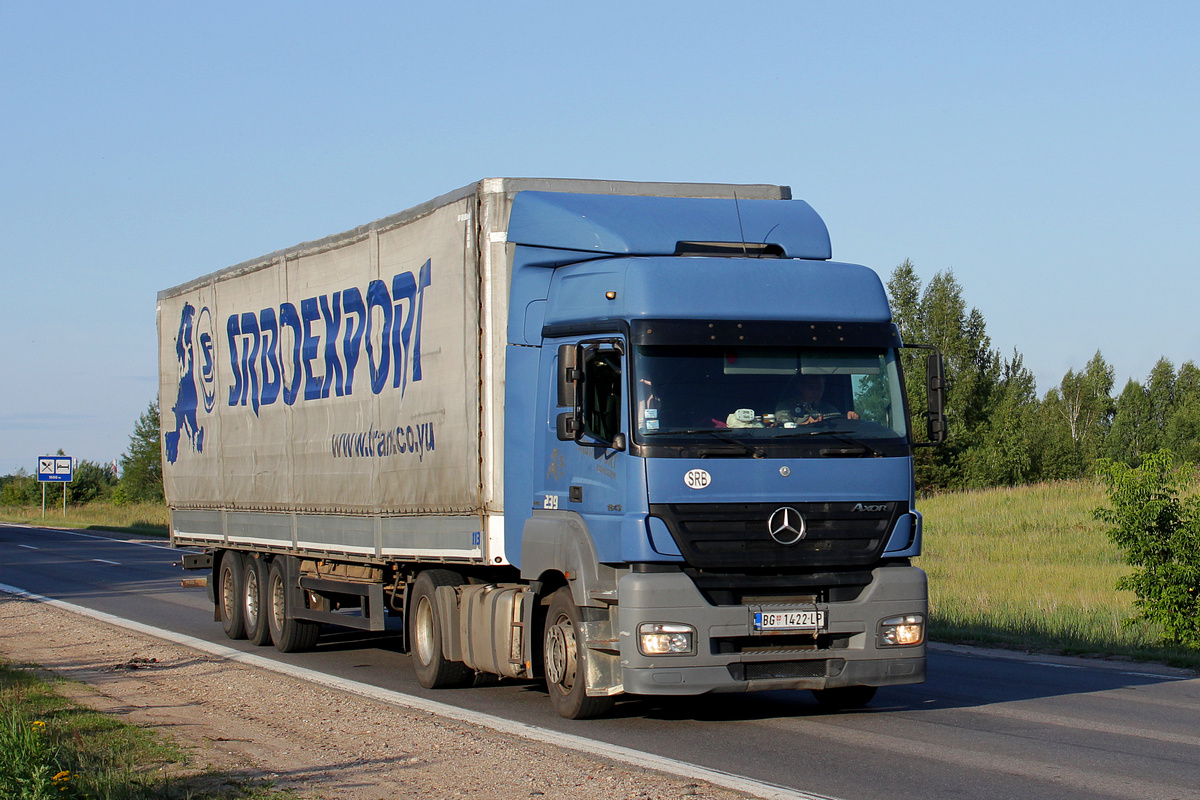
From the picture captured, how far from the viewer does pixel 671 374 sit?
935 cm

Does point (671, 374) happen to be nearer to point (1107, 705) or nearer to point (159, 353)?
point (1107, 705)

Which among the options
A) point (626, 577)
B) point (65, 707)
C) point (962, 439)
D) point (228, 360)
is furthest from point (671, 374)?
point (962, 439)

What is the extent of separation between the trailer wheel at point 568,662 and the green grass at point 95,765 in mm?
2703

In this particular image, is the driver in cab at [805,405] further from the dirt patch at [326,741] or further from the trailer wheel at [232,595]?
the trailer wheel at [232,595]

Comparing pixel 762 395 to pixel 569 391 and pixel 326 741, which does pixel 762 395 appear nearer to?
pixel 569 391

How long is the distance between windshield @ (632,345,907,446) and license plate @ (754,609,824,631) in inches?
46.9

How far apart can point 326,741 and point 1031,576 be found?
71.6 ft

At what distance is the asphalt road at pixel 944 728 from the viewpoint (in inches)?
307

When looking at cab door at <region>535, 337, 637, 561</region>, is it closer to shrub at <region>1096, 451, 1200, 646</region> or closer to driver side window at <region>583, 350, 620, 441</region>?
driver side window at <region>583, 350, 620, 441</region>

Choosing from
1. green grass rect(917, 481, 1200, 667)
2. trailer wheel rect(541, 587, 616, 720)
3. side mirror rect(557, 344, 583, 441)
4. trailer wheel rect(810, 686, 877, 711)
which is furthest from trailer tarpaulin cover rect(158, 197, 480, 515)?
green grass rect(917, 481, 1200, 667)

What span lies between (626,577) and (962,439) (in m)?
77.8

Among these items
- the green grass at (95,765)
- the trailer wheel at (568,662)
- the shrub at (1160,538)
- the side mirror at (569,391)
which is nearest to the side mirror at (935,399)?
the side mirror at (569,391)

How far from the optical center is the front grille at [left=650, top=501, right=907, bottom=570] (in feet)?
29.9

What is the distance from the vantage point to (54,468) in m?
59.9
